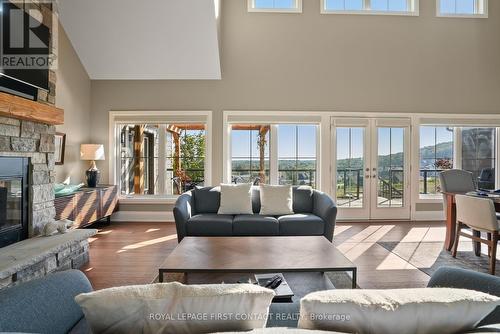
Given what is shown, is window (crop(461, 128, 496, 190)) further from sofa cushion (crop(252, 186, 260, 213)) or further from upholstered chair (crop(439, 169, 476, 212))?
sofa cushion (crop(252, 186, 260, 213))

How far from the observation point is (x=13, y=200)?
2889mm

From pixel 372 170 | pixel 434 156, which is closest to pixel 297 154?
pixel 372 170

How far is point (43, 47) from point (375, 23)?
5441 mm

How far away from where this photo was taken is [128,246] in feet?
13.3

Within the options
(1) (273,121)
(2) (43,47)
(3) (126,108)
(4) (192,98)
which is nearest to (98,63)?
(3) (126,108)

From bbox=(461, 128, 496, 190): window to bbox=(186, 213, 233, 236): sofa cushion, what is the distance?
5.15 meters

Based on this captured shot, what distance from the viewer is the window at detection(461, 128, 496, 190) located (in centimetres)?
603

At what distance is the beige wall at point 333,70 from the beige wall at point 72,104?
22 cm

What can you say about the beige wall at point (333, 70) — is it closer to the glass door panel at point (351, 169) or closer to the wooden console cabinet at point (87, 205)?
the glass door panel at point (351, 169)

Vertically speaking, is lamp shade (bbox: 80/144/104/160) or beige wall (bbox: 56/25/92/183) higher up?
beige wall (bbox: 56/25/92/183)

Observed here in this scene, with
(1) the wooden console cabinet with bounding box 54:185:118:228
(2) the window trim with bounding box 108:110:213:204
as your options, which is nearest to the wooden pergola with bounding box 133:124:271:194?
(2) the window trim with bounding box 108:110:213:204

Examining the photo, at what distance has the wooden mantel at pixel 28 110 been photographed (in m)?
2.51

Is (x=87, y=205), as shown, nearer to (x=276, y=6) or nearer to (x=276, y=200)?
(x=276, y=200)

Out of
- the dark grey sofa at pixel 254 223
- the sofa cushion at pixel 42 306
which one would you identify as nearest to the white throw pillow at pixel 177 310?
the sofa cushion at pixel 42 306
